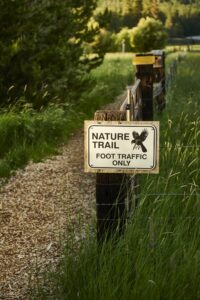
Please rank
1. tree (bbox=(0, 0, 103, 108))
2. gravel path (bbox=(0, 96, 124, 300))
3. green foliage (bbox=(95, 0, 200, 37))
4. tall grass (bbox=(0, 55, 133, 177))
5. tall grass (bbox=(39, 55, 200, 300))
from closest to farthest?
tall grass (bbox=(39, 55, 200, 300)) → gravel path (bbox=(0, 96, 124, 300)) → tall grass (bbox=(0, 55, 133, 177)) → tree (bbox=(0, 0, 103, 108)) → green foliage (bbox=(95, 0, 200, 37))

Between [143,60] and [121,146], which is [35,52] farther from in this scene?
[121,146]

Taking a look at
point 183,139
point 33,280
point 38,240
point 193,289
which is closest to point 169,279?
point 193,289

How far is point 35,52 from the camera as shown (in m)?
10.3

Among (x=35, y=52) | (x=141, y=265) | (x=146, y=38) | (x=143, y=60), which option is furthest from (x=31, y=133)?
(x=146, y=38)

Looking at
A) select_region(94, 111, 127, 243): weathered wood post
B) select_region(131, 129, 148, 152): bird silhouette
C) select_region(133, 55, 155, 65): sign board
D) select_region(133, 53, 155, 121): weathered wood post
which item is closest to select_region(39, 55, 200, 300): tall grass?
select_region(94, 111, 127, 243): weathered wood post

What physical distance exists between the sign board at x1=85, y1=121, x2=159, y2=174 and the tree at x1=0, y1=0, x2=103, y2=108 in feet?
18.0

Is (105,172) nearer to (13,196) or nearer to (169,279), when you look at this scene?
(169,279)

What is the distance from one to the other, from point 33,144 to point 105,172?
549 centimetres

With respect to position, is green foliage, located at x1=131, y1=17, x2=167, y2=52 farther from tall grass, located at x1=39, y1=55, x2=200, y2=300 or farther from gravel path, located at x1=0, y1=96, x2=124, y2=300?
tall grass, located at x1=39, y1=55, x2=200, y2=300

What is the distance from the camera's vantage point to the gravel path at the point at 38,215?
189 inches

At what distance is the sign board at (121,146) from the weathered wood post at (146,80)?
3628mm

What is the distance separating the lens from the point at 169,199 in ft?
14.8

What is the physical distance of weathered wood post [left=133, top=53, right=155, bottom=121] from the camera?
743cm

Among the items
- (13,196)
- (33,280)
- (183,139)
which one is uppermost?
(183,139)
